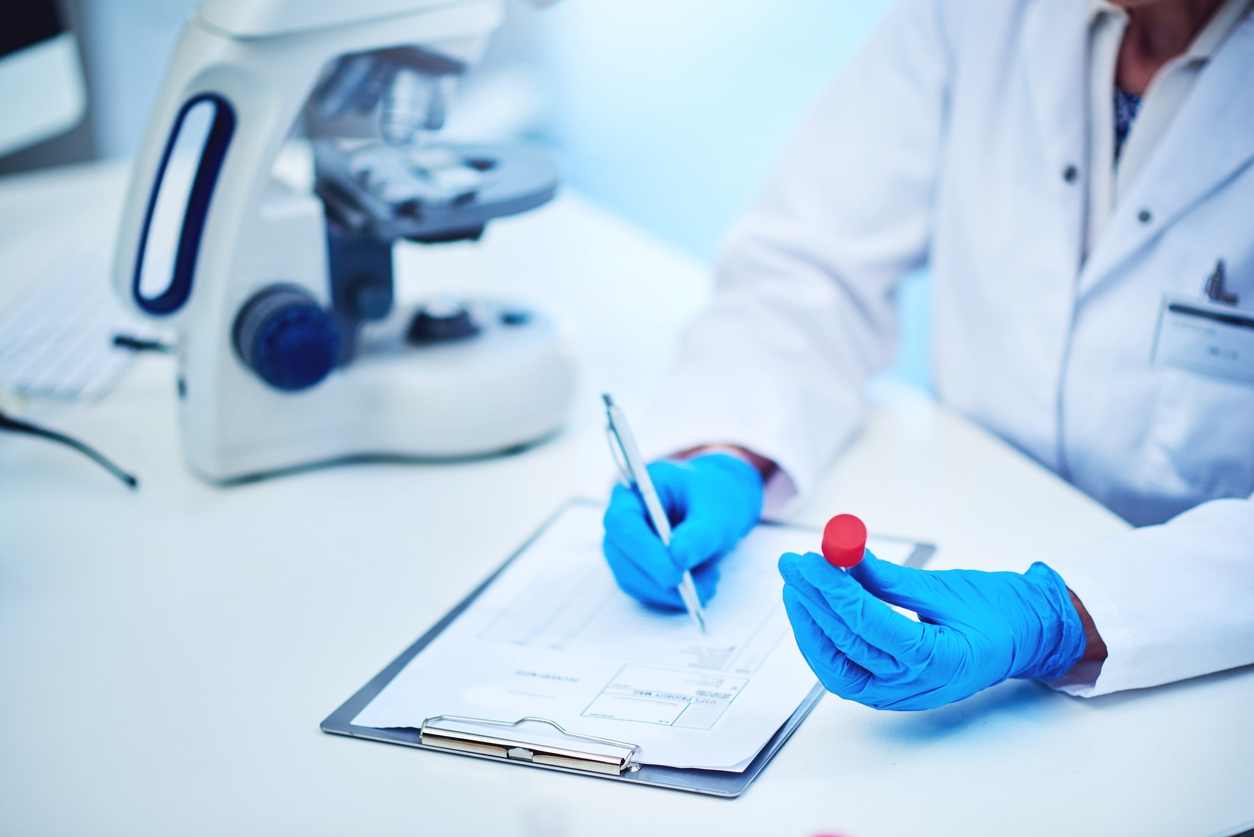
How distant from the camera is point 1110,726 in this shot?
1.96 ft

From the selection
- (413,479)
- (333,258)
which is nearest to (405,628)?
(413,479)

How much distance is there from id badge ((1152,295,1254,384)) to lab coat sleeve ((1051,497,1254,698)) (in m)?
0.19

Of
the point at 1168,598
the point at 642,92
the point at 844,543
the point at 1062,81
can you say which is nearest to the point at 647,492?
the point at 844,543

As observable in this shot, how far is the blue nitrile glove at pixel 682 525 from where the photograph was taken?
2.29 feet

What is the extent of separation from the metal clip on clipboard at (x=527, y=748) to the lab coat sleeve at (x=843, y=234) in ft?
1.43

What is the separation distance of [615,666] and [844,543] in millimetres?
189

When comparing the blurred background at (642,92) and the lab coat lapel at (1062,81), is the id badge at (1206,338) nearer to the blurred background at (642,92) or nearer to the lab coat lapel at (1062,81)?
the lab coat lapel at (1062,81)

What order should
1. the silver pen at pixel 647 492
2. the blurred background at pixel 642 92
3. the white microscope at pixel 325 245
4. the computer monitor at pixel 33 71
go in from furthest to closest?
the blurred background at pixel 642 92 → the computer monitor at pixel 33 71 → the white microscope at pixel 325 245 → the silver pen at pixel 647 492

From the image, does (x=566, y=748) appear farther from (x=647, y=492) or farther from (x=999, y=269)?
(x=999, y=269)

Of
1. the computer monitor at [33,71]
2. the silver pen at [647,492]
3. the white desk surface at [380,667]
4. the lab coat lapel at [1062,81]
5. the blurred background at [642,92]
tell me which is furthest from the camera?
the blurred background at [642,92]

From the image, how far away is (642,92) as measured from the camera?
94.3 inches

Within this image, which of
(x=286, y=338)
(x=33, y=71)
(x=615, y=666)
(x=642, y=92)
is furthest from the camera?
(x=642, y=92)

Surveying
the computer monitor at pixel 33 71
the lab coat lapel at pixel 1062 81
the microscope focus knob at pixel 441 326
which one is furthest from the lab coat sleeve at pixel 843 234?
the computer monitor at pixel 33 71

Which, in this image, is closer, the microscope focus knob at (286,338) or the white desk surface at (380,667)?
the white desk surface at (380,667)
